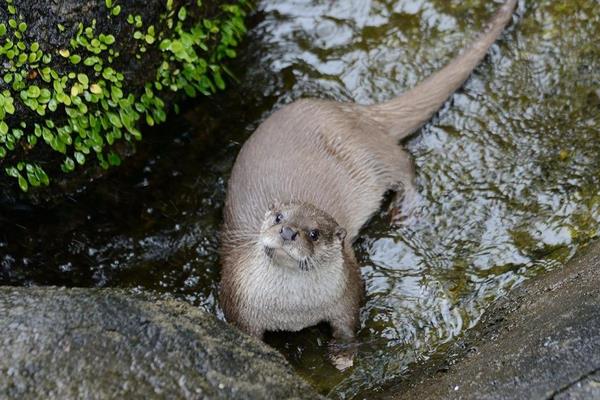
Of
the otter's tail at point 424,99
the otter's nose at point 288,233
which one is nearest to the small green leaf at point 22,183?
the otter's nose at point 288,233

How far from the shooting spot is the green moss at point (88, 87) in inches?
122

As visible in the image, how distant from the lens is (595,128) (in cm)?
369

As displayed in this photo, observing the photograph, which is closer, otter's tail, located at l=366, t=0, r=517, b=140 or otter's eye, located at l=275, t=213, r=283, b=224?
otter's eye, located at l=275, t=213, r=283, b=224

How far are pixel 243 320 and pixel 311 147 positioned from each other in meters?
0.82

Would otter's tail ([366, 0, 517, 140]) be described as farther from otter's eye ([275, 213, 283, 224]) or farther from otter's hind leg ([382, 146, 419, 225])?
otter's eye ([275, 213, 283, 224])

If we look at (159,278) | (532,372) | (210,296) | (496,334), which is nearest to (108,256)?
(159,278)

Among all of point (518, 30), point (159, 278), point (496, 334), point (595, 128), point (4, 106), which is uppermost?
point (518, 30)

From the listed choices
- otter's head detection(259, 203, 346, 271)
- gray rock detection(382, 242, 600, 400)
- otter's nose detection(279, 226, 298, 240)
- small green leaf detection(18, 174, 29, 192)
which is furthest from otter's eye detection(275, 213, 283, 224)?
small green leaf detection(18, 174, 29, 192)

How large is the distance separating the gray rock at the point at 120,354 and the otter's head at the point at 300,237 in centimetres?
45

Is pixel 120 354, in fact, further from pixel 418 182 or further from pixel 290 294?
pixel 418 182

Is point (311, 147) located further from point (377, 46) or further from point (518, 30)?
point (518, 30)

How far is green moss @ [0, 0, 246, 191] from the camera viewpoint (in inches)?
122

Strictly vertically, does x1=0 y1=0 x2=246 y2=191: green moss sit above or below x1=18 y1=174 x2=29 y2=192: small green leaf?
above

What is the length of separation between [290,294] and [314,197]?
0.48 m
